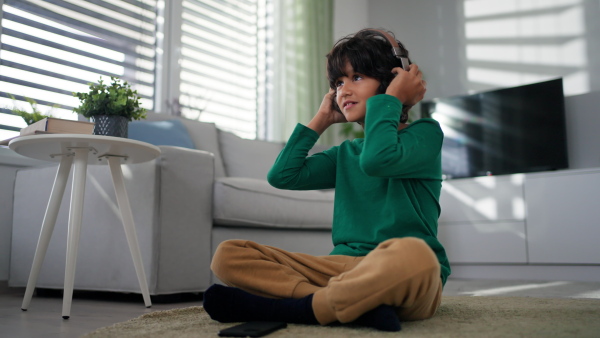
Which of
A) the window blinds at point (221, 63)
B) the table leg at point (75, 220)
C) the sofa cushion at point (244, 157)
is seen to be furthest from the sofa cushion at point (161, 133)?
the window blinds at point (221, 63)

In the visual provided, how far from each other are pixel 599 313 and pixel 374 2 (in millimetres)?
4042

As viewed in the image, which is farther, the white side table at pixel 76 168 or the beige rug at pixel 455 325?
the white side table at pixel 76 168

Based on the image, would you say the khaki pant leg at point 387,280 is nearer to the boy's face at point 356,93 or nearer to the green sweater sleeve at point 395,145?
the green sweater sleeve at point 395,145

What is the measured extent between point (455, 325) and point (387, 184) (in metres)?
0.31

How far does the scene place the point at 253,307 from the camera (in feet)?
3.46

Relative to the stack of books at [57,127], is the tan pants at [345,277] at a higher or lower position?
lower

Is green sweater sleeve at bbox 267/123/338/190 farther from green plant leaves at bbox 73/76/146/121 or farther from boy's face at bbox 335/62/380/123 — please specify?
green plant leaves at bbox 73/76/146/121

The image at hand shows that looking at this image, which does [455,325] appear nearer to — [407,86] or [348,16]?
[407,86]

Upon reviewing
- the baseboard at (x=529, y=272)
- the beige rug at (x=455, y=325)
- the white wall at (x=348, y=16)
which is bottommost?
the baseboard at (x=529, y=272)

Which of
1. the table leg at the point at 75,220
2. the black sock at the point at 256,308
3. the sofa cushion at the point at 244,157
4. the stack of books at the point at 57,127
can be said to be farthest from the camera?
the sofa cushion at the point at 244,157

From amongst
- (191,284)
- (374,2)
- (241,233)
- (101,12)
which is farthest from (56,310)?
(374,2)

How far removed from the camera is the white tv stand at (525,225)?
10.1 feet

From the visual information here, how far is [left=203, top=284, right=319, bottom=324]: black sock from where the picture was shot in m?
1.03

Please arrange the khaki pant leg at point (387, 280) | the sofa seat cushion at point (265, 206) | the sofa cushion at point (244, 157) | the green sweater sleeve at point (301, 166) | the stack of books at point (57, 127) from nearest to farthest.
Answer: the khaki pant leg at point (387, 280) → the green sweater sleeve at point (301, 166) → the stack of books at point (57, 127) → the sofa seat cushion at point (265, 206) → the sofa cushion at point (244, 157)
